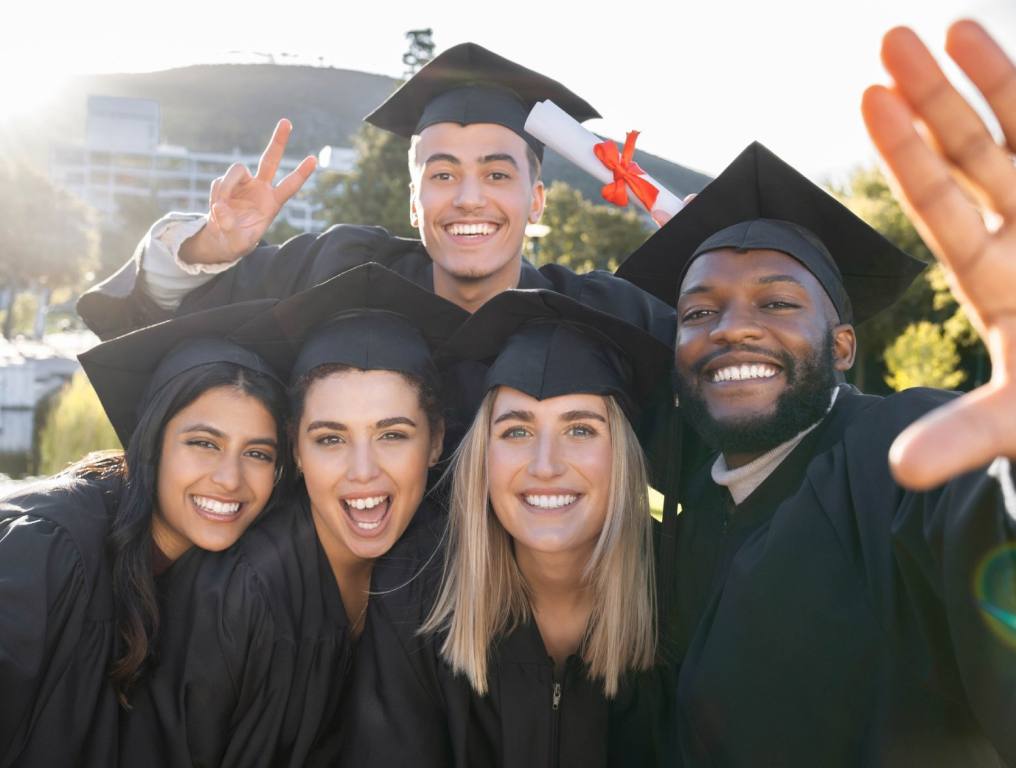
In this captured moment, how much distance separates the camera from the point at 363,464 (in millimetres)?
3447

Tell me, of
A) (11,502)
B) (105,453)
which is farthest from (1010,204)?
(105,453)

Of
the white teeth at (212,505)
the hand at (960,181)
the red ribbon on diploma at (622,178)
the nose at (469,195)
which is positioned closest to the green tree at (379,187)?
the nose at (469,195)

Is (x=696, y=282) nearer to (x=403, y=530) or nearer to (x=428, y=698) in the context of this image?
(x=403, y=530)

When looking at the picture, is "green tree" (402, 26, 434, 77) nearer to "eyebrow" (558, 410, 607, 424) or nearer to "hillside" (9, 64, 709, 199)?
"eyebrow" (558, 410, 607, 424)

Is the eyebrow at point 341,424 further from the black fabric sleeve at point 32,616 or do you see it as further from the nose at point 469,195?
the nose at point 469,195

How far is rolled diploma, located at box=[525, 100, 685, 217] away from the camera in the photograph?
4.30 metres

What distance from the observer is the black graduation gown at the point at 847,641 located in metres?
2.11

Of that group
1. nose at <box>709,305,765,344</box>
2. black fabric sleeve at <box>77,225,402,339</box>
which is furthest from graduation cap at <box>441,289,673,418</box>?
black fabric sleeve at <box>77,225,402,339</box>

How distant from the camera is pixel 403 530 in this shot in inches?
143

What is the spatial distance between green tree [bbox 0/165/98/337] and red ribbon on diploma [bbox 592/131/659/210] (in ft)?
134

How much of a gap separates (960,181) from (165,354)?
3124mm

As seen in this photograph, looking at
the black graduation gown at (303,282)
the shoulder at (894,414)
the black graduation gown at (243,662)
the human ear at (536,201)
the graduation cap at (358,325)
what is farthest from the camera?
the human ear at (536,201)

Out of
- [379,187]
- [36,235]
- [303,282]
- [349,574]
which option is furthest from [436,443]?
[36,235]

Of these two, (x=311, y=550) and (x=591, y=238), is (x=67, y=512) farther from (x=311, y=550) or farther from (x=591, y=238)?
(x=591, y=238)
